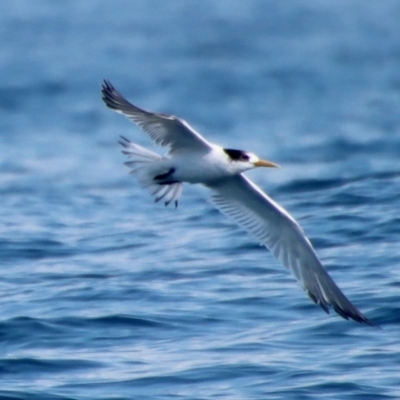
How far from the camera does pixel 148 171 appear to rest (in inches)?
428

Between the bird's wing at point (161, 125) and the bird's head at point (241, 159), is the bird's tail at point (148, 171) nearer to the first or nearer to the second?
the bird's wing at point (161, 125)

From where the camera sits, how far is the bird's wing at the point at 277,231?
11.2 metres

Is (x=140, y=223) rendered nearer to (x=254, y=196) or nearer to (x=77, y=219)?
(x=77, y=219)

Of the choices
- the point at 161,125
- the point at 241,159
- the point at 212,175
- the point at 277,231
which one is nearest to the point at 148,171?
the point at 161,125

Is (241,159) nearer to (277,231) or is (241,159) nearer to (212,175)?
(212,175)

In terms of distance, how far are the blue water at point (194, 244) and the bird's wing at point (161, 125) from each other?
1731mm

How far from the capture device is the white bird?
1061cm

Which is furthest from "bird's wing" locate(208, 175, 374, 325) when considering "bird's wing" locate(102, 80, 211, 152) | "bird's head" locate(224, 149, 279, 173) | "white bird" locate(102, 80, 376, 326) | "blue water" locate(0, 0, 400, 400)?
"bird's wing" locate(102, 80, 211, 152)

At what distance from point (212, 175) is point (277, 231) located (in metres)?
1.14

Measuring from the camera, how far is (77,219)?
17.1 m

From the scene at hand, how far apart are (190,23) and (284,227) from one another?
35.5 metres

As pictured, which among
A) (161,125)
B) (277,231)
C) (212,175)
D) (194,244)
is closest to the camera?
(161,125)

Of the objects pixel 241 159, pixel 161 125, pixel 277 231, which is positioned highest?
pixel 161 125

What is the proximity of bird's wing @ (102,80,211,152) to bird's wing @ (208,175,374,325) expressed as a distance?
0.73 meters
